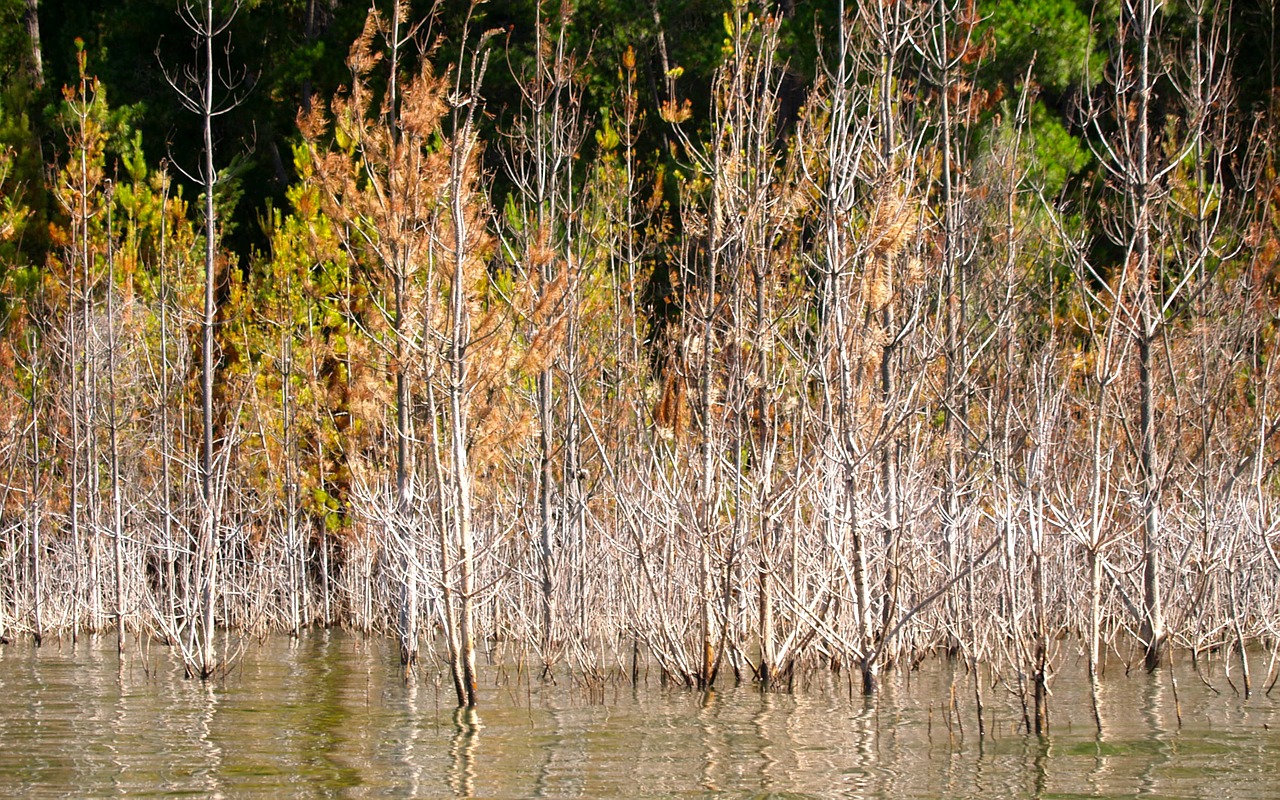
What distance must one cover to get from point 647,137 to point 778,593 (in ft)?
47.5

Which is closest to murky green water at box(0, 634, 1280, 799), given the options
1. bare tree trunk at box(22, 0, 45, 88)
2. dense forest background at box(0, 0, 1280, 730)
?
dense forest background at box(0, 0, 1280, 730)

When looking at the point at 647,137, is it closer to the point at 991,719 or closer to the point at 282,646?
the point at 282,646

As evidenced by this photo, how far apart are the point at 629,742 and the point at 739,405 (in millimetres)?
1874

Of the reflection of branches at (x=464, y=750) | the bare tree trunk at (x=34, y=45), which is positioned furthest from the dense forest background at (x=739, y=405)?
the bare tree trunk at (x=34, y=45)

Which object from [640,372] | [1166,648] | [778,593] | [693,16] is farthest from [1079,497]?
[693,16]


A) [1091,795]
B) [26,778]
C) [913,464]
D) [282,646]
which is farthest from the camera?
[282,646]

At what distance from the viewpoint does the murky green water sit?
19.1 ft

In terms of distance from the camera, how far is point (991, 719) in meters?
7.06

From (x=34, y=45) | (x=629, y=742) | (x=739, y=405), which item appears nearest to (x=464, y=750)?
(x=629, y=742)

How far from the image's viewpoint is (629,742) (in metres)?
6.78

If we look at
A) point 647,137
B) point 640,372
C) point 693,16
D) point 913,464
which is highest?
point 693,16

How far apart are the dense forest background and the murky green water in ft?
1.00

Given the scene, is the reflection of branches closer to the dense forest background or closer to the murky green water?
the murky green water

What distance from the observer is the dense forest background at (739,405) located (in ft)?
24.7
